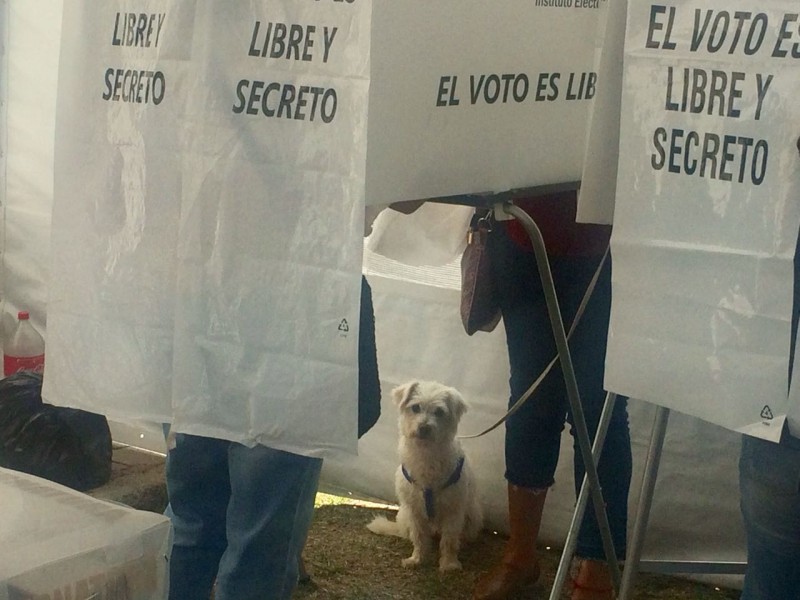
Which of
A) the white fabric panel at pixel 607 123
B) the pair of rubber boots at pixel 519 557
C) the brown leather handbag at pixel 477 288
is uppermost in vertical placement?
the white fabric panel at pixel 607 123

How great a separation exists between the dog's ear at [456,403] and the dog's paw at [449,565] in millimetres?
293

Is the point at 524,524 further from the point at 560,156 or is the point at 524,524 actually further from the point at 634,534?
the point at 560,156

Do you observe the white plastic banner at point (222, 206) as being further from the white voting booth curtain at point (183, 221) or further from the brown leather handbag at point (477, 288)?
the brown leather handbag at point (477, 288)

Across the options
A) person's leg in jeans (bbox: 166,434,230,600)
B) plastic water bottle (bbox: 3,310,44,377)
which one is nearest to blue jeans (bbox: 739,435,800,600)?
person's leg in jeans (bbox: 166,434,230,600)

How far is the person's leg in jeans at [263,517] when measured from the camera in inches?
38.9

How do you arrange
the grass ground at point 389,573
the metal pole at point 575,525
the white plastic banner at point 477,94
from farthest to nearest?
the grass ground at point 389,573 < the metal pole at point 575,525 < the white plastic banner at point 477,94

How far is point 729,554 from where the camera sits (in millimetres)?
1864

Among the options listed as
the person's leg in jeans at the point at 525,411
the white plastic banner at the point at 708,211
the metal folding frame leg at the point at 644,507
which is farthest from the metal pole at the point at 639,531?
the white plastic banner at the point at 708,211

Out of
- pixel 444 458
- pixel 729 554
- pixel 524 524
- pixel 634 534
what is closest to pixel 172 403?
pixel 634 534

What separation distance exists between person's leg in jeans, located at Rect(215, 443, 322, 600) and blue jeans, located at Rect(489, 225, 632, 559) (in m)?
0.57

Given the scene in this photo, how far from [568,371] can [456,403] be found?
2.61 ft

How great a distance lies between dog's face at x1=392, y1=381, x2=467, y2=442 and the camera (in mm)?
1930

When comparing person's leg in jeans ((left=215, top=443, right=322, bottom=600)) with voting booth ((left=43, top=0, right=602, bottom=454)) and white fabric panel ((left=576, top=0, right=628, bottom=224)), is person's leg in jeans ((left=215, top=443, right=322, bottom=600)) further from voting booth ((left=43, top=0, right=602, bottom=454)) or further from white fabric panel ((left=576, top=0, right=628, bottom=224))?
white fabric panel ((left=576, top=0, right=628, bottom=224))

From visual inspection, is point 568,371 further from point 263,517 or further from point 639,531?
point 263,517
